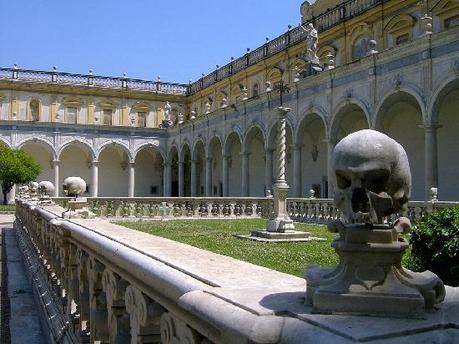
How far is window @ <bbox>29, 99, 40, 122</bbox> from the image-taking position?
44.2 m

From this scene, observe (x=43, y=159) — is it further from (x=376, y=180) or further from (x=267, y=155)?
(x=376, y=180)

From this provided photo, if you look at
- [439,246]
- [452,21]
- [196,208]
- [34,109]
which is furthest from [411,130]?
[34,109]

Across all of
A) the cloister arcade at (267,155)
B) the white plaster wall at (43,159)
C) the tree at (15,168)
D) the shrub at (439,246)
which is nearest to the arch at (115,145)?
the cloister arcade at (267,155)

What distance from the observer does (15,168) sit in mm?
36562

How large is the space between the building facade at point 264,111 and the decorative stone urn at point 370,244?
13608 millimetres

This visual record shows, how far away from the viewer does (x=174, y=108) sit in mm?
49375

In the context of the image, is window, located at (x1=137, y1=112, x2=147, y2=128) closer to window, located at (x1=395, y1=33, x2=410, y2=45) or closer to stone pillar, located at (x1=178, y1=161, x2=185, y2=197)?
stone pillar, located at (x1=178, y1=161, x2=185, y2=197)

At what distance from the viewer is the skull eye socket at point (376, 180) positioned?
6.43ft

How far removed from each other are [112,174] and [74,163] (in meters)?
3.59

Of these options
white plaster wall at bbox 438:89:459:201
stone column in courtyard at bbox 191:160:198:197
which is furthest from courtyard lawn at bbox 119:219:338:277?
stone column in courtyard at bbox 191:160:198:197

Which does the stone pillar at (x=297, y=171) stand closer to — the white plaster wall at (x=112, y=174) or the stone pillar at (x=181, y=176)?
the stone pillar at (x=181, y=176)

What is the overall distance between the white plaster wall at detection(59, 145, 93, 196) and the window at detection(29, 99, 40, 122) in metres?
3.69

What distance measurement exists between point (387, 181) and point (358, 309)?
513 mm

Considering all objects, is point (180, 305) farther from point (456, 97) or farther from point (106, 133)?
point (106, 133)
